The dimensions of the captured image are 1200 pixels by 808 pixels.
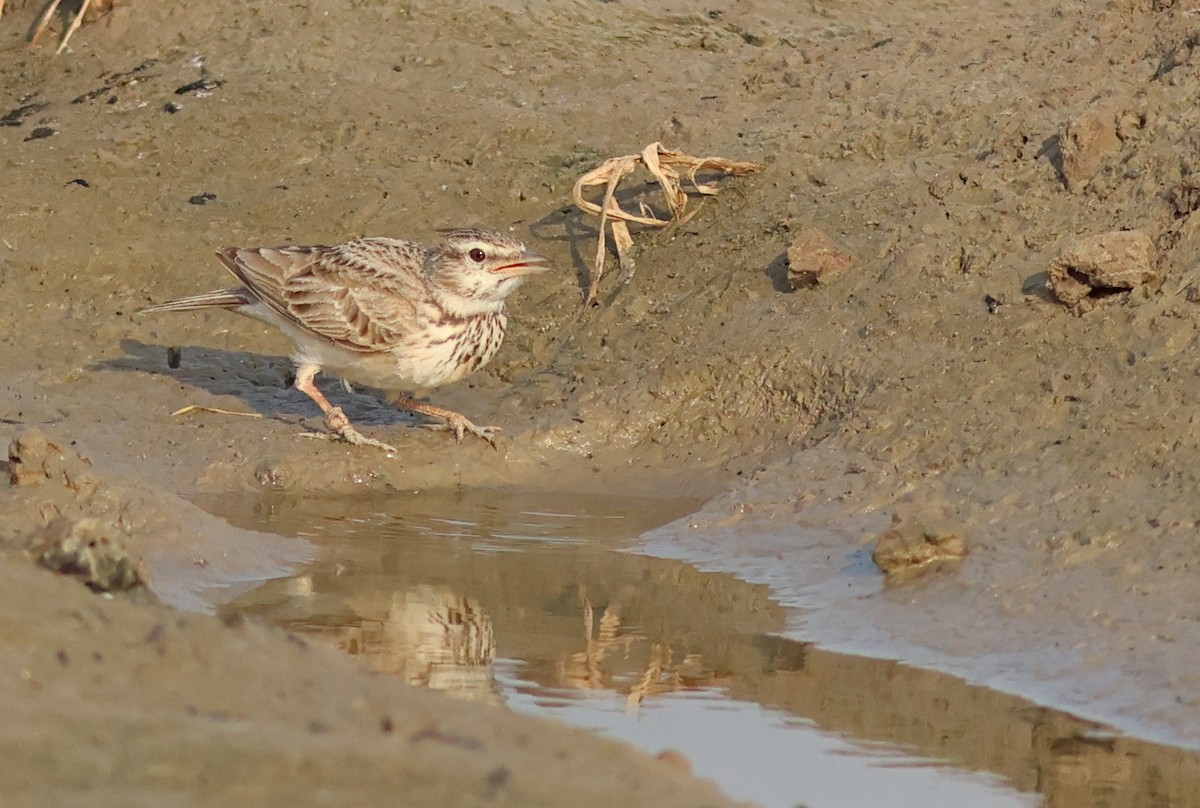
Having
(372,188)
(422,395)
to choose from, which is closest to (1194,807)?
(422,395)

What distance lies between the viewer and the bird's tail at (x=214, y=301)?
9.28 metres

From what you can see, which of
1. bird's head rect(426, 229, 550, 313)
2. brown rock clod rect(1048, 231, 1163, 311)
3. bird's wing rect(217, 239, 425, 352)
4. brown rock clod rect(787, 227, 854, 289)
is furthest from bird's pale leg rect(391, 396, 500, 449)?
brown rock clod rect(1048, 231, 1163, 311)

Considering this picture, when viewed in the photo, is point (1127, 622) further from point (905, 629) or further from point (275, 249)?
point (275, 249)

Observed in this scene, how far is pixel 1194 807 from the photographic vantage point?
468 centimetres

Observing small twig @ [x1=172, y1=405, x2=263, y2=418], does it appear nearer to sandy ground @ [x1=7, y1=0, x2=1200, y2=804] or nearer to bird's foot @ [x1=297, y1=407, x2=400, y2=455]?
sandy ground @ [x1=7, y1=0, x2=1200, y2=804]

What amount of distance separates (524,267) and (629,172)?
1.12 meters

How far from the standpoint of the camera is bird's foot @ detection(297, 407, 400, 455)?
28.3ft

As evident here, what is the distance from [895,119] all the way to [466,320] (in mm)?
2546

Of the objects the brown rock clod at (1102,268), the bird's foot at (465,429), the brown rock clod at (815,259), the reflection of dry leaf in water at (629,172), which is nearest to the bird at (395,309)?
the bird's foot at (465,429)

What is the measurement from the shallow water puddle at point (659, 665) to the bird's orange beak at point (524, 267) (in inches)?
48.8

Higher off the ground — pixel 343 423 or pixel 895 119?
pixel 895 119

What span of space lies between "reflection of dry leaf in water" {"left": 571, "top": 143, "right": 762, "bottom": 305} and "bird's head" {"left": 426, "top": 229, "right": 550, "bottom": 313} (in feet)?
2.04

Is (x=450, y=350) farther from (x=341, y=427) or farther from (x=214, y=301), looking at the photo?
(x=214, y=301)

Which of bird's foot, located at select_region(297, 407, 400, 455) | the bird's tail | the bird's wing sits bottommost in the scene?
bird's foot, located at select_region(297, 407, 400, 455)
